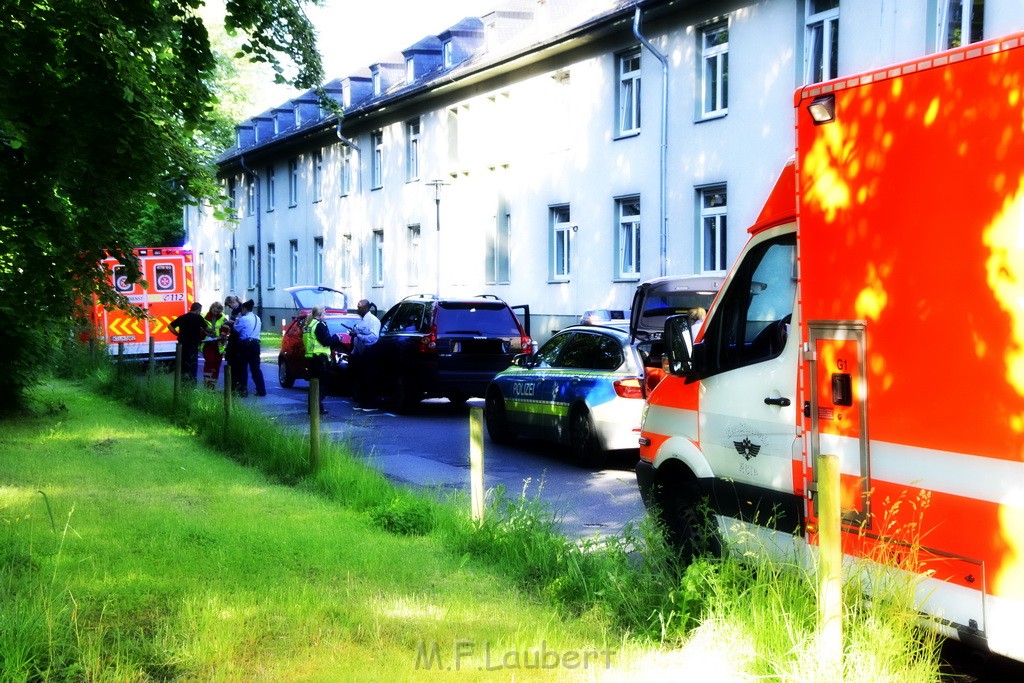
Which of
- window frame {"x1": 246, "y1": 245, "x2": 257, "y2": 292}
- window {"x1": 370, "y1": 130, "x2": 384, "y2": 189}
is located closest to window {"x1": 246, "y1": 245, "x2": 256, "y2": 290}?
window frame {"x1": 246, "y1": 245, "x2": 257, "y2": 292}

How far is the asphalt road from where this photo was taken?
9.66 m

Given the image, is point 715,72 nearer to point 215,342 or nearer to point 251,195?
point 215,342

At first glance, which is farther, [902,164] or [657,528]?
[657,528]

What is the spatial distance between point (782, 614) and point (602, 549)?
190 centimetres

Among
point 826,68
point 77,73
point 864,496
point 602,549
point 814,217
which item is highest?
point 826,68

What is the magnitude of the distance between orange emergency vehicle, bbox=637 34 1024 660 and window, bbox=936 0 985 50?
13803mm

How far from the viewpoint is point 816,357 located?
206 inches

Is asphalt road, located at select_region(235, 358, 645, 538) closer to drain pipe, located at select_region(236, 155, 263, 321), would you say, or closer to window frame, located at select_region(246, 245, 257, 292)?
drain pipe, located at select_region(236, 155, 263, 321)

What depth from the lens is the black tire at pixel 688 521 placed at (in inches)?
243

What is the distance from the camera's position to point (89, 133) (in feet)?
27.5

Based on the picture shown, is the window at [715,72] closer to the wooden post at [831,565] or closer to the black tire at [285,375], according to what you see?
the black tire at [285,375]

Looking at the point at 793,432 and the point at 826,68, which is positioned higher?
the point at 826,68

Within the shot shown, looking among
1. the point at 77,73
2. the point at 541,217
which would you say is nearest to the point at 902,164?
the point at 77,73

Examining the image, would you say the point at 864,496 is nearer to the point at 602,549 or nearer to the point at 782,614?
the point at 782,614
